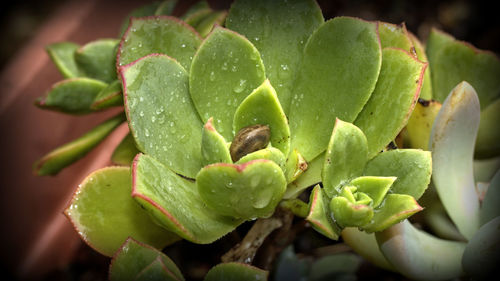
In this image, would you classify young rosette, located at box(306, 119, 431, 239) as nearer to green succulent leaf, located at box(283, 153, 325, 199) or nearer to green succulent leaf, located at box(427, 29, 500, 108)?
green succulent leaf, located at box(283, 153, 325, 199)

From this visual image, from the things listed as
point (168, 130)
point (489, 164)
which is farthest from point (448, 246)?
point (168, 130)

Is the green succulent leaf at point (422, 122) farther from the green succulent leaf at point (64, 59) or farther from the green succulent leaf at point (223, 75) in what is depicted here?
the green succulent leaf at point (64, 59)

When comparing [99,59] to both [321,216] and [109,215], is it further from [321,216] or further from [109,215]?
[321,216]

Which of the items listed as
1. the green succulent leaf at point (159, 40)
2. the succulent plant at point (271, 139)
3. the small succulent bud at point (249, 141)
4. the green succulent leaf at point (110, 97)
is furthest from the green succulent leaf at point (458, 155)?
the green succulent leaf at point (110, 97)

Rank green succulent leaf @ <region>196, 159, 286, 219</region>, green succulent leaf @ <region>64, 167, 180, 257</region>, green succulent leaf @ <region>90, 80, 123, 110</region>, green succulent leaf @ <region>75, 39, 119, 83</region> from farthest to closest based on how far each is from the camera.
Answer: green succulent leaf @ <region>75, 39, 119, 83</region>
green succulent leaf @ <region>90, 80, 123, 110</region>
green succulent leaf @ <region>64, 167, 180, 257</region>
green succulent leaf @ <region>196, 159, 286, 219</region>

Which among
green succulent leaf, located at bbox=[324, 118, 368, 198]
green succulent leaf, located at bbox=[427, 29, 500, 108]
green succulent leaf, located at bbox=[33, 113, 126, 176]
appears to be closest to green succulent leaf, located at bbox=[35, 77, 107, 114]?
green succulent leaf, located at bbox=[33, 113, 126, 176]

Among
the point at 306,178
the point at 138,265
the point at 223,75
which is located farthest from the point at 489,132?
the point at 138,265
